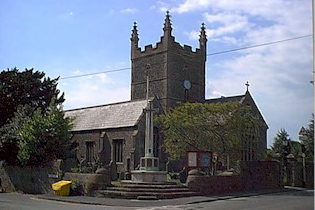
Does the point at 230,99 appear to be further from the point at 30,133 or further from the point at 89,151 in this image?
the point at 30,133

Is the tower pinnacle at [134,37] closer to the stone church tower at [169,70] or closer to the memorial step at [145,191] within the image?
the stone church tower at [169,70]

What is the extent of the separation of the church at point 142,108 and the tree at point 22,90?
23.7 ft

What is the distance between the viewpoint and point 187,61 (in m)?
55.3

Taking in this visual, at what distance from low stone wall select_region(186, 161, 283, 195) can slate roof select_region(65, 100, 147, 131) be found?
15.4 metres

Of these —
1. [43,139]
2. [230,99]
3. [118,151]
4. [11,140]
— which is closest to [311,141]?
[43,139]

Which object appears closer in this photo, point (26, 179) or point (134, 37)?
point (26, 179)

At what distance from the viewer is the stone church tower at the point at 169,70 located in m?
53.0

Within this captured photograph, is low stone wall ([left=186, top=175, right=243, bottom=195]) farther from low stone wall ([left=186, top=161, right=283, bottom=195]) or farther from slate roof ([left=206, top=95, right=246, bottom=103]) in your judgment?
slate roof ([left=206, top=95, right=246, bottom=103])

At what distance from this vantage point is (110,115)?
4441cm

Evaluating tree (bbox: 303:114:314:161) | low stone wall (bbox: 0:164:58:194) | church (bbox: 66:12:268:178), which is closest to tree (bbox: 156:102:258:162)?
church (bbox: 66:12:268:178)

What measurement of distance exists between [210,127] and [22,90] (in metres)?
15.5

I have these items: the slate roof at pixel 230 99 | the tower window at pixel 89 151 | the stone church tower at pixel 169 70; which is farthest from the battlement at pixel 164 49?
the tower window at pixel 89 151

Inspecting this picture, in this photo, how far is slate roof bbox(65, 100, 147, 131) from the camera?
1641 inches

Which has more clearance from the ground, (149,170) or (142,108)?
(142,108)
